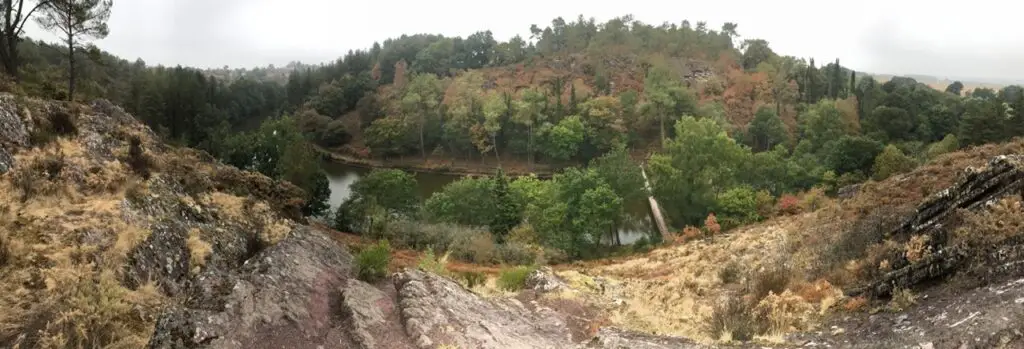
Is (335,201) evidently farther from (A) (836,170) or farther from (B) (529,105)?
(A) (836,170)

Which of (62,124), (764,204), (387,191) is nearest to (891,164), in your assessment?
(764,204)

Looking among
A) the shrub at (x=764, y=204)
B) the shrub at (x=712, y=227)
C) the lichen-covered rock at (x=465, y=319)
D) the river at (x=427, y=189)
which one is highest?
the lichen-covered rock at (x=465, y=319)

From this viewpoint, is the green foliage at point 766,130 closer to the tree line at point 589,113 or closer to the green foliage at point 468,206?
the tree line at point 589,113

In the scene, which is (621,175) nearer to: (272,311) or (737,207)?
(737,207)

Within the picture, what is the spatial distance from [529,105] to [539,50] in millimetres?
49455

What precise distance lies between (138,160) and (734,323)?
47.4 ft

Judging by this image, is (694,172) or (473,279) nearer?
(473,279)

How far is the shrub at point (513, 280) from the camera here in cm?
1673

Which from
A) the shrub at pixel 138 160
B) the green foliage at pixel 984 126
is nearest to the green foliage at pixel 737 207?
the green foliage at pixel 984 126

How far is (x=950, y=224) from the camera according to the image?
1166 centimetres

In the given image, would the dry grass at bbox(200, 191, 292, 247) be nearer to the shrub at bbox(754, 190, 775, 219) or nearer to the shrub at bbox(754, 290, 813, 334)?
the shrub at bbox(754, 290, 813, 334)

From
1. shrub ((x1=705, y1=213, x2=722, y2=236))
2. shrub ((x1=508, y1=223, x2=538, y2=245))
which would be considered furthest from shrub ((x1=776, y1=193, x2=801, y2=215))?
shrub ((x1=508, y1=223, x2=538, y2=245))

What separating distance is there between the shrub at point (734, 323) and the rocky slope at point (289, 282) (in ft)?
0.62

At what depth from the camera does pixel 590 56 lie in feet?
353
